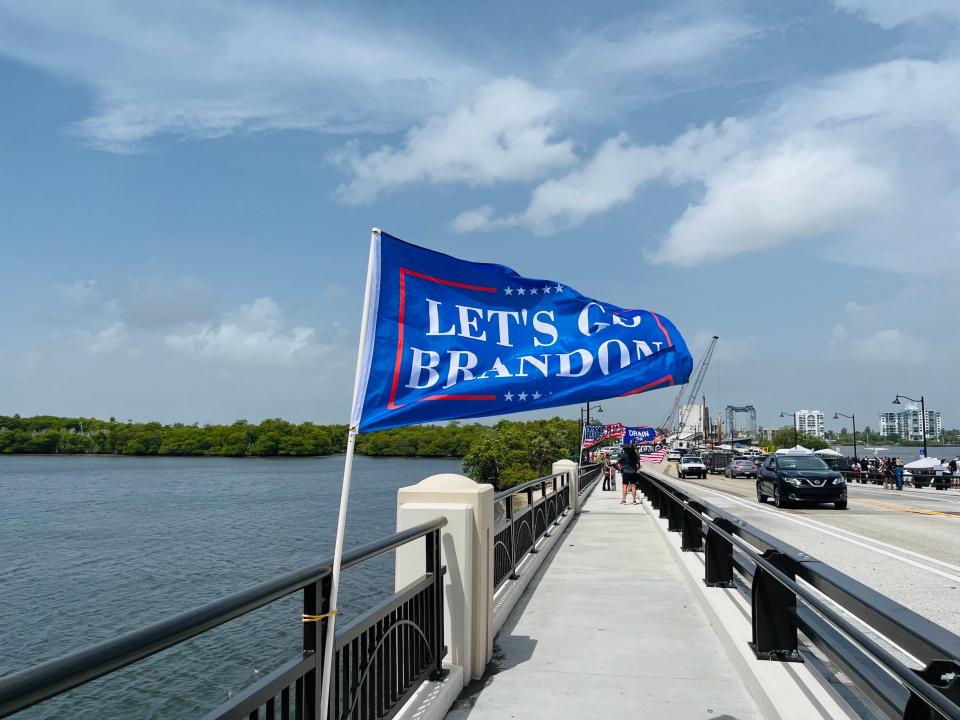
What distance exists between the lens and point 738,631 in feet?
21.7

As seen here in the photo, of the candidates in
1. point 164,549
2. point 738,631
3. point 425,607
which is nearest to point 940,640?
point 425,607

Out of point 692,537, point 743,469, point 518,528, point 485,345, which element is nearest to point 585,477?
point 692,537

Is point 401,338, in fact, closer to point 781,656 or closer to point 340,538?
point 340,538

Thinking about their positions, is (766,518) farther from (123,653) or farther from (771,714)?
(123,653)

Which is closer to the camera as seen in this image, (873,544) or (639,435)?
(873,544)

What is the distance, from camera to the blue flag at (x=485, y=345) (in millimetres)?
4012

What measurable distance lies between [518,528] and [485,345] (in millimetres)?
5992

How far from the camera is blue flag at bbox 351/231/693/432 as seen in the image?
4.01 metres

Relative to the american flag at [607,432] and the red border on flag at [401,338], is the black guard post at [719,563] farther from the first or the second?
the american flag at [607,432]

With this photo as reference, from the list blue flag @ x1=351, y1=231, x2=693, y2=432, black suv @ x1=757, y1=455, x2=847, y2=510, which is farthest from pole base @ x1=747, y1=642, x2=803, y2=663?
black suv @ x1=757, y1=455, x2=847, y2=510

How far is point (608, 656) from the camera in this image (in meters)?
6.53

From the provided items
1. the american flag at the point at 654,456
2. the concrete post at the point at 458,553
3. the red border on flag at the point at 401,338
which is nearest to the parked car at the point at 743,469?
the american flag at the point at 654,456

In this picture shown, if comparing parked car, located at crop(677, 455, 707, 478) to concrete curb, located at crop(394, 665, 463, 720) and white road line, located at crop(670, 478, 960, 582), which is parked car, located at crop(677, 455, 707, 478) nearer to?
white road line, located at crop(670, 478, 960, 582)

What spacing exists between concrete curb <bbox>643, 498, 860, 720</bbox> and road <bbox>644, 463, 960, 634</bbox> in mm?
2360
